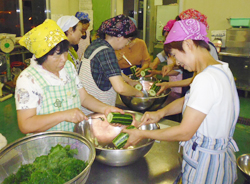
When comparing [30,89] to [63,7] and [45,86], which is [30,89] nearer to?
[45,86]

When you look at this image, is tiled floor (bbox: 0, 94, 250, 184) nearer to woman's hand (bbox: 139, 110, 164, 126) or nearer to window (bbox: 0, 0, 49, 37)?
woman's hand (bbox: 139, 110, 164, 126)

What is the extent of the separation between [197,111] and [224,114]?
0.20 meters

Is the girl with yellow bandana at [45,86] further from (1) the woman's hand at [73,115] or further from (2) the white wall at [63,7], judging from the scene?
(2) the white wall at [63,7]

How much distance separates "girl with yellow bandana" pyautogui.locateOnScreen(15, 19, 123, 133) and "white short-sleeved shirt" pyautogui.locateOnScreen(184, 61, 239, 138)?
0.77 meters

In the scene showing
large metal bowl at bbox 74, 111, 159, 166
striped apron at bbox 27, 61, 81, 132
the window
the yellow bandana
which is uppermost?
the window

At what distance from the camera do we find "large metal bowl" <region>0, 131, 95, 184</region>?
1186 mm

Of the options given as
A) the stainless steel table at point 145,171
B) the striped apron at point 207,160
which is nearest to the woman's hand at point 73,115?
the stainless steel table at point 145,171

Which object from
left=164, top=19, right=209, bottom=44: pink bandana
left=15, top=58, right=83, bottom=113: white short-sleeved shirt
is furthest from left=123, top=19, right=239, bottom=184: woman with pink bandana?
left=15, top=58, right=83, bottom=113: white short-sleeved shirt

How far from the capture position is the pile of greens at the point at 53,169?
3.50 ft

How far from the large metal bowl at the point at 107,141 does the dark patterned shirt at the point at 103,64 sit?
41cm

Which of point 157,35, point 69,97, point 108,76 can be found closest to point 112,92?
point 108,76

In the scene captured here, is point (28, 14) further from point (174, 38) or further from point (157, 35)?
point (174, 38)

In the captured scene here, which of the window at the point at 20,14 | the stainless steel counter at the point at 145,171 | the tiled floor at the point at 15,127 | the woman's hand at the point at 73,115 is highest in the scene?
the window at the point at 20,14

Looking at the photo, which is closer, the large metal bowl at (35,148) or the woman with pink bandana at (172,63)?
the large metal bowl at (35,148)
